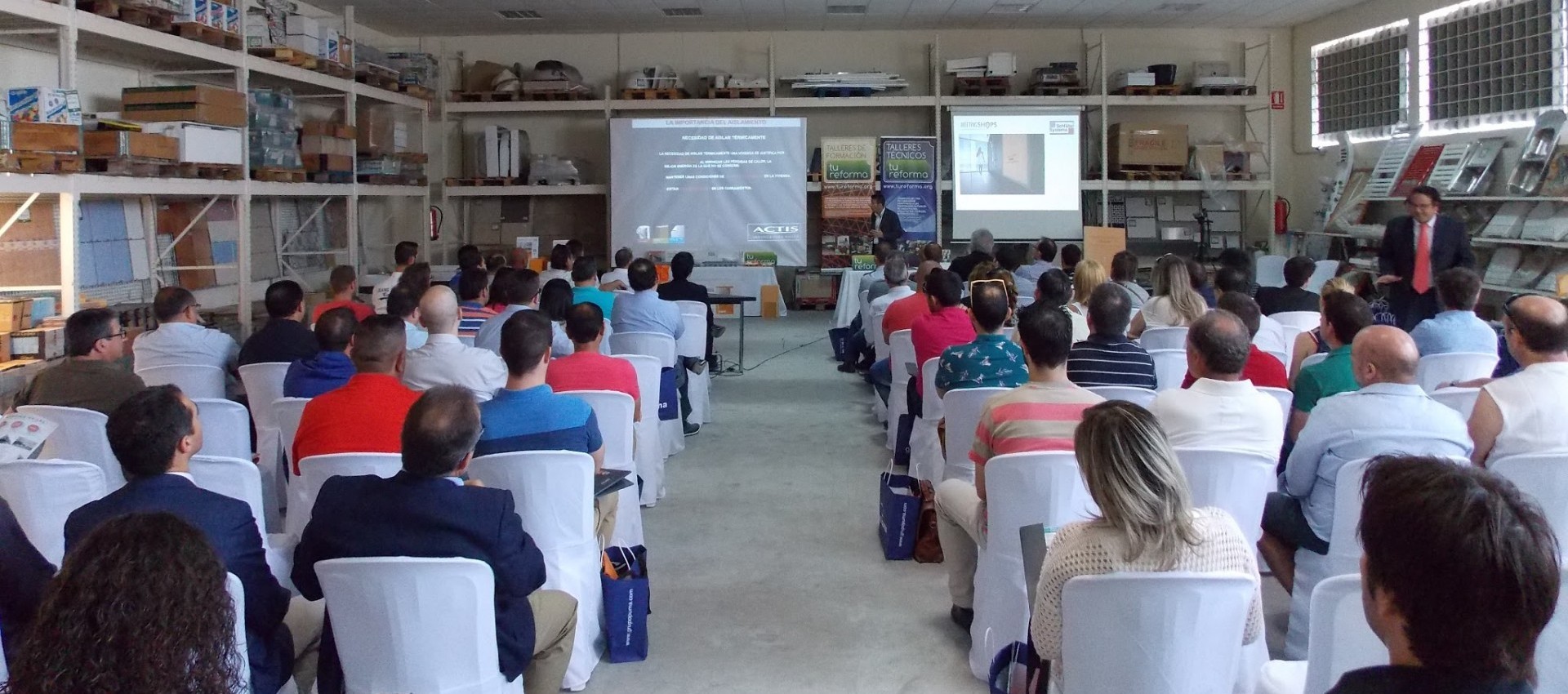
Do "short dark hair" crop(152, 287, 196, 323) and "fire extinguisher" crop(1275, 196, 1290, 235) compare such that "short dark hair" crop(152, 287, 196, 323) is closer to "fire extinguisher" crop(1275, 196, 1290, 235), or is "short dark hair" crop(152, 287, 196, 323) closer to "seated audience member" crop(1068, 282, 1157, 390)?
"seated audience member" crop(1068, 282, 1157, 390)

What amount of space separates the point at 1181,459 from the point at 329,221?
954cm

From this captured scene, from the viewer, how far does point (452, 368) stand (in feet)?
13.6

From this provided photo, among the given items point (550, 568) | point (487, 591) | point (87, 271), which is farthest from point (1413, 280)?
point (87, 271)

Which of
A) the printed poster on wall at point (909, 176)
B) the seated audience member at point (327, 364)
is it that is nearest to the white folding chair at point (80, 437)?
the seated audience member at point (327, 364)

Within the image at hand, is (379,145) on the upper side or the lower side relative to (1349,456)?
upper

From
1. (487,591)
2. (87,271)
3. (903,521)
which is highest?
(87,271)

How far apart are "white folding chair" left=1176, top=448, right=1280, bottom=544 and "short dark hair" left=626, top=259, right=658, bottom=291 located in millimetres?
3705

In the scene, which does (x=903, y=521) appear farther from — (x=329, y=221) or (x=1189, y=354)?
(x=329, y=221)

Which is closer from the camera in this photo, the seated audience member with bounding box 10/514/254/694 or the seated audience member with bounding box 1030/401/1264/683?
the seated audience member with bounding box 10/514/254/694

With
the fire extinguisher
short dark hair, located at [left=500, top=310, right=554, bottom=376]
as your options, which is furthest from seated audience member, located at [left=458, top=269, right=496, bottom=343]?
the fire extinguisher

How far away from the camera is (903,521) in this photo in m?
4.37

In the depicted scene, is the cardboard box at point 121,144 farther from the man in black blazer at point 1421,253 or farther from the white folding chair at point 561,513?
the man in black blazer at point 1421,253

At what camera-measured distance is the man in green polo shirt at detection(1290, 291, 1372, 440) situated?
384 cm

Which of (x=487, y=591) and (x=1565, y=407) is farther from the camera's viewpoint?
(x=1565, y=407)
